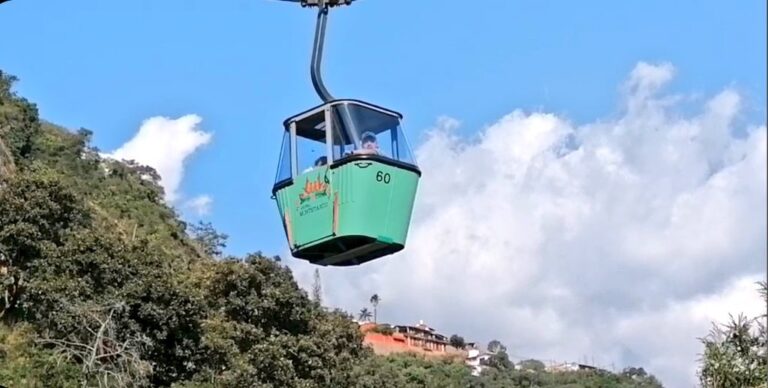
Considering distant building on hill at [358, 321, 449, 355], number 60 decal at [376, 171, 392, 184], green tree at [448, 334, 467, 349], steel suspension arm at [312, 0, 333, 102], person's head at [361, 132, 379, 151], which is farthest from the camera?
green tree at [448, 334, 467, 349]

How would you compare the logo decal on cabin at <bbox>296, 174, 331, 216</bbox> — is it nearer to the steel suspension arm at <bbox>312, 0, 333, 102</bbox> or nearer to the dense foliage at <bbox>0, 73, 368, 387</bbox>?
the steel suspension arm at <bbox>312, 0, 333, 102</bbox>

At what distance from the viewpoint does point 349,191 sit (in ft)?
14.3

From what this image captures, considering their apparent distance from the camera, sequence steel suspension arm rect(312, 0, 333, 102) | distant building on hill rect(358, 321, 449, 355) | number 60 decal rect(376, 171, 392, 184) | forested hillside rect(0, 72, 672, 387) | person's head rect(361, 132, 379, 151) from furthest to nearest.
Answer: distant building on hill rect(358, 321, 449, 355)
forested hillside rect(0, 72, 672, 387)
person's head rect(361, 132, 379, 151)
number 60 decal rect(376, 171, 392, 184)
steel suspension arm rect(312, 0, 333, 102)

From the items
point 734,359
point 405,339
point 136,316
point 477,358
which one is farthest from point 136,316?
point 477,358

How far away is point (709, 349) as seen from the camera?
888 cm

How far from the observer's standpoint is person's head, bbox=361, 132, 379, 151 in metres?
4.50

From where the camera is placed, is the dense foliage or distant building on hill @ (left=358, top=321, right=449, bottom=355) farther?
distant building on hill @ (left=358, top=321, right=449, bottom=355)

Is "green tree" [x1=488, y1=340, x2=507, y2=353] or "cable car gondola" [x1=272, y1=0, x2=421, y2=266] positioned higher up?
"green tree" [x1=488, y1=340, x2=507, y2=353]

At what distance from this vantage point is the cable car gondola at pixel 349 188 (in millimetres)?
4340

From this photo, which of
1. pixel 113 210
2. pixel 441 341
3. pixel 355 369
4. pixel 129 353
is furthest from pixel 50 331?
pixel 441 341

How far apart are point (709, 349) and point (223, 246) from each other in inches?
1667

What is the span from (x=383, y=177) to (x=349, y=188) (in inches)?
6.2

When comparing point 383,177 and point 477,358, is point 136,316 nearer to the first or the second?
point 383,177

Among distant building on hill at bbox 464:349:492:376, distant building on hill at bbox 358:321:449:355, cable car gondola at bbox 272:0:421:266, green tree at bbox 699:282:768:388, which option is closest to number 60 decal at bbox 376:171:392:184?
cable car gondola at bbox 272:0:421:266
